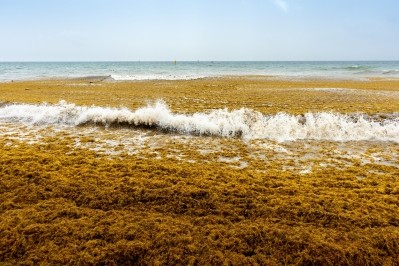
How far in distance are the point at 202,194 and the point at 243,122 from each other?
5703mm

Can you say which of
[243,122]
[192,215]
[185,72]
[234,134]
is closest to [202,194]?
[192,215]

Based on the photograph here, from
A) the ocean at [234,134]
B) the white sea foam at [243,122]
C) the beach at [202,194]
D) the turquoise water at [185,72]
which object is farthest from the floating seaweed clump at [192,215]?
the turquoise water at [185,72]

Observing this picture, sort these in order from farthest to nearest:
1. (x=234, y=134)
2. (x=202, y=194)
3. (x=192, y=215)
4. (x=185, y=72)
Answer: (x=185, y=72) < (x=234, y=134) < (x=202, y=194) < (x=192, y=215)

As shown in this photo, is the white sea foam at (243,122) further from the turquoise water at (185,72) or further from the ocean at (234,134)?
the turquoise water at (185,72)

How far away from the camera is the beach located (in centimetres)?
409

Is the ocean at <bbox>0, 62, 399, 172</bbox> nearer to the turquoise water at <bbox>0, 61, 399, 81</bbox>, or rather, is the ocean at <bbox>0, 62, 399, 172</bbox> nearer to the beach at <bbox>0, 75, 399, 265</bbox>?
the beach at <bbox>0, 75, 399, 265</bbox>

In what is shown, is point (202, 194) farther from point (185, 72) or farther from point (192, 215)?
point (185, 72)

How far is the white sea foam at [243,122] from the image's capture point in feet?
31.3

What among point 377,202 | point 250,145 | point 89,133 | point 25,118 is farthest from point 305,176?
point 25,118

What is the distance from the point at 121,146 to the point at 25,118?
5844mm

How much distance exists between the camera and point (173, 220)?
15.3 ft

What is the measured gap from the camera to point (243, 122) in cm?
1067

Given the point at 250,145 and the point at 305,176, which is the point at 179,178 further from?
the point at 250,145

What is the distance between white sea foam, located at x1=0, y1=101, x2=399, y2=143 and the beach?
0.07m
